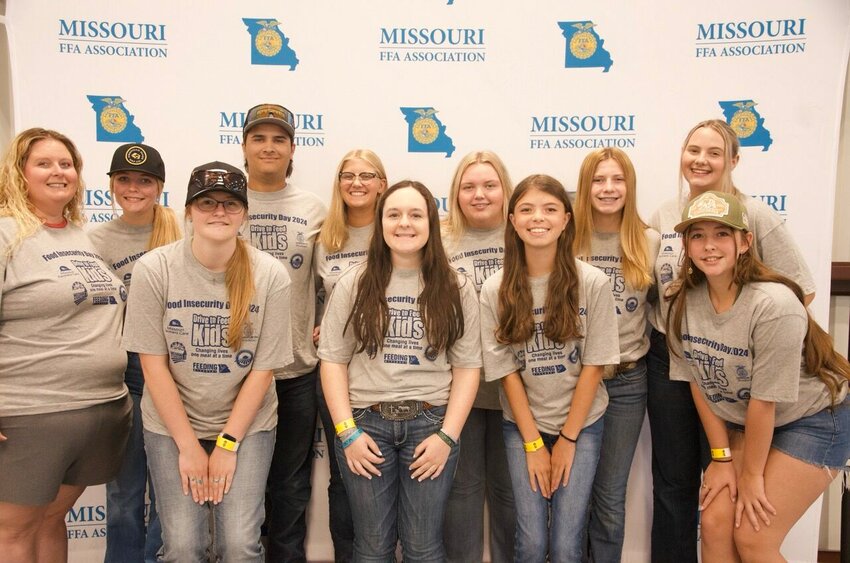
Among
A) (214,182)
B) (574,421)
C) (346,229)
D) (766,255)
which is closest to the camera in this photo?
(214,182)

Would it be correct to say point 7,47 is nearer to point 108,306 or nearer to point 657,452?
point 108,306

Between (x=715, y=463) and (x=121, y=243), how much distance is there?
2589 mm

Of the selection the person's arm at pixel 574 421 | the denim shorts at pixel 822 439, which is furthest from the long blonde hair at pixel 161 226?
the denim shorts at pixel 822 439

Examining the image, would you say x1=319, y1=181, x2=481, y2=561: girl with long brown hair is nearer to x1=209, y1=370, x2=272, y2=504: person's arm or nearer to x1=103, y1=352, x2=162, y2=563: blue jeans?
x1=209, y1=370, x2=272, y2=504: person's arm

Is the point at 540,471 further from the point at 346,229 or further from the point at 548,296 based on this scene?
the point at 346,229

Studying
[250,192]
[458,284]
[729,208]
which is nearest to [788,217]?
[729,208]

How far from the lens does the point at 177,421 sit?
186 cm

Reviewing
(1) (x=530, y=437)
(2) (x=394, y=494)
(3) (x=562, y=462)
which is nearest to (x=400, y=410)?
(2) (x=394, y=494)

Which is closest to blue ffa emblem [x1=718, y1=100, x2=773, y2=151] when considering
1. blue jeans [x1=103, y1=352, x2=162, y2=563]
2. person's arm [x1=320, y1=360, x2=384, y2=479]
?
person's arm [x1=320, y1=360, x2=384, y2=479]

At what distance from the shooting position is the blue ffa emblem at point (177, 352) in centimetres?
187

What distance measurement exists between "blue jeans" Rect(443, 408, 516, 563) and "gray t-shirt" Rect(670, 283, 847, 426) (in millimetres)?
868

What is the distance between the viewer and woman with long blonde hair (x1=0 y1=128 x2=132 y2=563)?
1.91 metres

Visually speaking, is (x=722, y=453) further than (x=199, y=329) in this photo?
Yes

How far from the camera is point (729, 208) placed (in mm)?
1910
